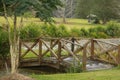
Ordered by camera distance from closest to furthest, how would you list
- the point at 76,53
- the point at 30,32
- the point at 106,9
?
the point at 76,53
the point at 30,32
the point at 106,9

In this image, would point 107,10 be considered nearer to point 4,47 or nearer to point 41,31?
point 41,31

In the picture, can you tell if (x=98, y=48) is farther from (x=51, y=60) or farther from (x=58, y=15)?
(x=58, y=15)

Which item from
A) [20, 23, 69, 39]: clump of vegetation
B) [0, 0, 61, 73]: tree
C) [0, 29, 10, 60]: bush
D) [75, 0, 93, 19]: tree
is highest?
[0, 0, 61, 73]: tree

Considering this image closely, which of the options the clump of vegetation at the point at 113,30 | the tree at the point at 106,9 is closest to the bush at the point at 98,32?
the clump of vegetation at the point at 113,30

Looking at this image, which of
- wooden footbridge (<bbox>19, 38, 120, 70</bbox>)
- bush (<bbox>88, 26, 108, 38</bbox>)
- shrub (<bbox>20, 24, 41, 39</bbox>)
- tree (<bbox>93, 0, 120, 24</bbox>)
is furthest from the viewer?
tree (<bbox>93, 0, 120, 24</bbox>)

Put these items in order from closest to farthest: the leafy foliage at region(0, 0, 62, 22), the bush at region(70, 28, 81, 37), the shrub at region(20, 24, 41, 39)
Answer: the leafy foliage at region(0, 0, 62, 22) < the shrub at region(20, 24, 41, 39) < the bush at region(70, 28, 81, 37)

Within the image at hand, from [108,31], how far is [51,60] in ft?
50.4

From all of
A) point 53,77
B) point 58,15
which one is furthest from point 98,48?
point 58,15

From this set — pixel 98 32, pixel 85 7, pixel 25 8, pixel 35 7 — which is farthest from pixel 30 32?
pixel 85 7

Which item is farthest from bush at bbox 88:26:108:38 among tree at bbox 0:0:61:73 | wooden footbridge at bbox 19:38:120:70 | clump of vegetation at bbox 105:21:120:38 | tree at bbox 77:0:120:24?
tree at bbox 77:0:120:24

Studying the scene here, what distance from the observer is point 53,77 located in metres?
10.4

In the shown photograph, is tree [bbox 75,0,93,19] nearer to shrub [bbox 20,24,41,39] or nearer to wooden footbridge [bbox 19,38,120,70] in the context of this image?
shrub [bbox 20,24,41,39]

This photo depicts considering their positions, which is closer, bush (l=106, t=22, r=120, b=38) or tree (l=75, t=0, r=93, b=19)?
bush (l=106, t=22, r=120, b=38)

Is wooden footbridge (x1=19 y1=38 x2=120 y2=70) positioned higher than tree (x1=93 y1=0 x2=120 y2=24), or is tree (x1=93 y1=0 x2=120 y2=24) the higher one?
wooden footbridge (x1=19 y1=38 x2=120 y2=70)
